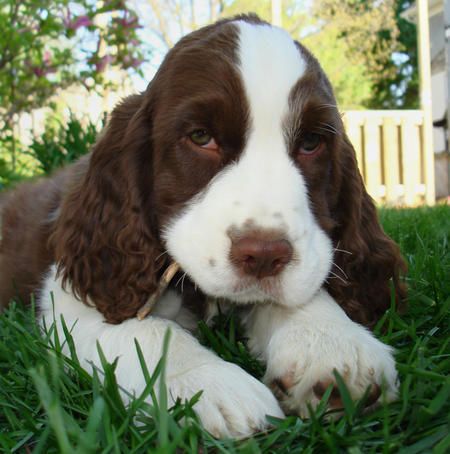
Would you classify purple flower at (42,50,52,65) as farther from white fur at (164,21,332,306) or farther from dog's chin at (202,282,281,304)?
dog's chin at (202,282,281,304)

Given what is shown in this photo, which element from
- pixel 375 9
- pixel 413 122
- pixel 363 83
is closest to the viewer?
pixel 413 122

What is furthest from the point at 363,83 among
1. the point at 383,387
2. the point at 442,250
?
the point at 383,387

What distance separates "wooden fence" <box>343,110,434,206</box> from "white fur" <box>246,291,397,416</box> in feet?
31.5

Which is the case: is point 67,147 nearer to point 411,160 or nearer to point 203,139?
point 203,139

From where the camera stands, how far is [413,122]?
11.6 m

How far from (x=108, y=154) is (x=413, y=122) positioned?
1007 centimetres

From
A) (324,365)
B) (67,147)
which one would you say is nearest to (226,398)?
(324,365)

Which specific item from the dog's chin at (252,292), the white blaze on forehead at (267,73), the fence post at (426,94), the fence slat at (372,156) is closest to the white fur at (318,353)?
the dog's chin at (252,292)

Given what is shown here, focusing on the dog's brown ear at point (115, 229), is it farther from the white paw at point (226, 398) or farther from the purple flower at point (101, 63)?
the purple flower at point (101, 63)

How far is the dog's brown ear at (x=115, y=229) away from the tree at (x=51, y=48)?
12.3ft

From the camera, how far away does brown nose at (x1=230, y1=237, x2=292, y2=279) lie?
71.4 inches

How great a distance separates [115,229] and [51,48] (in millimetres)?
5477

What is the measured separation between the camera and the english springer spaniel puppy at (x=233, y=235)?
1.82m

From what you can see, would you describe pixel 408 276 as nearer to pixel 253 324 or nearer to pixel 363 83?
pixel 253 324
